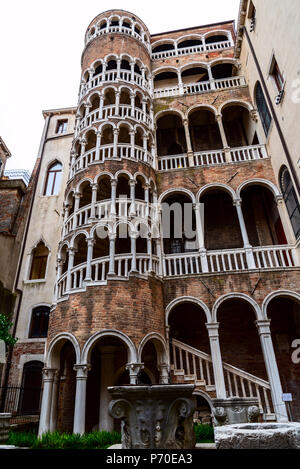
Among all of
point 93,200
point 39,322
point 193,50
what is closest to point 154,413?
point 93,200

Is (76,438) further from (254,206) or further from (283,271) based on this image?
(254,206)

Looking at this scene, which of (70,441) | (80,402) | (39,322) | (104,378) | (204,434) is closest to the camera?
(70,441)

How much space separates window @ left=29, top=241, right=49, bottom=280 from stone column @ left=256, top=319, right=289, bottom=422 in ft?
→ 37.7

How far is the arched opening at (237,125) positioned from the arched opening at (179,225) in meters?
5.43

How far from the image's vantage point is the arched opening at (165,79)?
21.0 meters

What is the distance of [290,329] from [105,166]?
11081 mm

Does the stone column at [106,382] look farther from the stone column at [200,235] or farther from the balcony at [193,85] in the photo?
the balcony at [193,85]

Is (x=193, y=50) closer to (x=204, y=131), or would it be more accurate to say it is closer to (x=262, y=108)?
(x=204, y=131)

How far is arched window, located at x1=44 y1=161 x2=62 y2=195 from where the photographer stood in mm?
18906

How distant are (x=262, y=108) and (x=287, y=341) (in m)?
11.5

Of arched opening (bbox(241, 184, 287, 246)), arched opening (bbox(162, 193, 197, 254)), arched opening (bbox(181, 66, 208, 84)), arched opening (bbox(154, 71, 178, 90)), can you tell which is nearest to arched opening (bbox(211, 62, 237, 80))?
arched opening (bbox(181, 66, 208, 84))

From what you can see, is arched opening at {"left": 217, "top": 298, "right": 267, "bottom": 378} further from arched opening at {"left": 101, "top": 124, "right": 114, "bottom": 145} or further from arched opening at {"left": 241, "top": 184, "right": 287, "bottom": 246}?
arched opening at {"left": 101, "top": 124, "right": 114, "bottom": 145}

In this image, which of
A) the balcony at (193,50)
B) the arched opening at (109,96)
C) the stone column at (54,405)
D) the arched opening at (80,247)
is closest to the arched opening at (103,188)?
the arched opening at (80,247)

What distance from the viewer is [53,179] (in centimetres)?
1934
